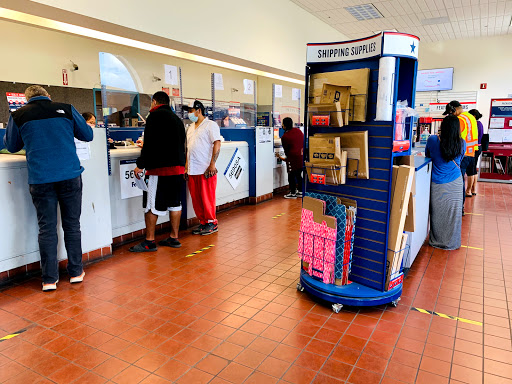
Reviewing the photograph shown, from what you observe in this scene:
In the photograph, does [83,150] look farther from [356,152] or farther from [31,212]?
[356,152]

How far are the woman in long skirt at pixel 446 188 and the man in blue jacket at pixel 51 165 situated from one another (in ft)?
11.9

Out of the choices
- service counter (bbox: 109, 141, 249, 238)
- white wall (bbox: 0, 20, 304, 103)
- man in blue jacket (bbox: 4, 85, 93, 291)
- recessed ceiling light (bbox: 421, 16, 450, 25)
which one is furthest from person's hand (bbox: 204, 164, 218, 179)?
recessed ceiling light (bbox: 421, 16, 450, 25)

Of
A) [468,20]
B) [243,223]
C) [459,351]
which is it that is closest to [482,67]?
[468,20]

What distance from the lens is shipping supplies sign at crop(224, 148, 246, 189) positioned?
6.01 m

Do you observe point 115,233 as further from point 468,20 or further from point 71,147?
point 468,20

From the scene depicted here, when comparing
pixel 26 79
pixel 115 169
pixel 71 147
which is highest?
pixel 26 79

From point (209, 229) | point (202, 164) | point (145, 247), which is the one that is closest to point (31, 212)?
point (145, 247)

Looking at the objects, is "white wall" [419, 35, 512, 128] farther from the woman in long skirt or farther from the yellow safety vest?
the woman in long skirt

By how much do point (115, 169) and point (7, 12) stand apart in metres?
2.02

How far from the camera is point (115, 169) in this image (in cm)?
419

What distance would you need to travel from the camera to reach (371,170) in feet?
9.17

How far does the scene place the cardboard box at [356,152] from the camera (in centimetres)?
273

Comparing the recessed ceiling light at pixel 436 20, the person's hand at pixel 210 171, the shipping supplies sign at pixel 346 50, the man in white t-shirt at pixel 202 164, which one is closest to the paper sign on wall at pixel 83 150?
the man in white t-shirt at pixel 202 164

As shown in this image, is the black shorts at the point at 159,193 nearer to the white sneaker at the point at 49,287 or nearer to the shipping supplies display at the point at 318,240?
the white sneaker at the point at 49,287
